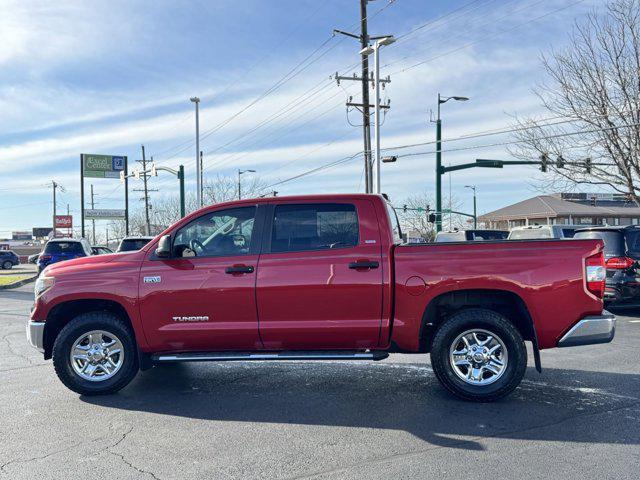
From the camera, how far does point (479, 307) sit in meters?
5.68

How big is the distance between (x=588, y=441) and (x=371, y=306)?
2.07 meters

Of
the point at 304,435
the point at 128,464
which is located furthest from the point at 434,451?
the point at 128,464

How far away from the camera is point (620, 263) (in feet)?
32.2

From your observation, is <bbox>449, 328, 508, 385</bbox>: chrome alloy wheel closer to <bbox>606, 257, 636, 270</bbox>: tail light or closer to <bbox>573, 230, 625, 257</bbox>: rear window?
<bbox>606, 257, 636, 270</bbox>: tail light

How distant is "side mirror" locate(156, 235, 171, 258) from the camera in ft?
18.6

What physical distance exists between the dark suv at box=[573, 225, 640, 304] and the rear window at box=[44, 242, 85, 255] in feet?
55.1

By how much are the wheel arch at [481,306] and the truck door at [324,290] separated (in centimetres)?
58

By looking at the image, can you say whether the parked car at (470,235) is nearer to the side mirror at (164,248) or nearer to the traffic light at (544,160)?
the traffic light at (544,160)

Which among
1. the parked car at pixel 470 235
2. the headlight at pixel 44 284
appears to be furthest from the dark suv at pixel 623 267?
the headlight at pixel 44 284

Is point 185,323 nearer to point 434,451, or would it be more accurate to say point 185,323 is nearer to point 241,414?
point 241,414

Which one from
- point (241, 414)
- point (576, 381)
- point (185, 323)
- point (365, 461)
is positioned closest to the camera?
point (365, 461)


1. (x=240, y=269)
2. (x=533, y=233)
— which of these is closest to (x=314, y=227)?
(x=240, y=269)

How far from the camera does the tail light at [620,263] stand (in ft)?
32.2

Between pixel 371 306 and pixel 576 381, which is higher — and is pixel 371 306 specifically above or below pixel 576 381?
above
